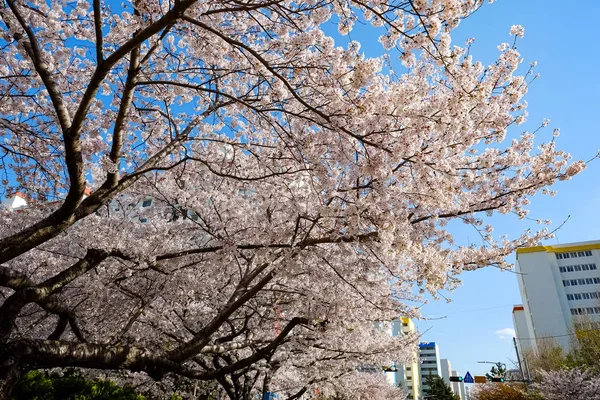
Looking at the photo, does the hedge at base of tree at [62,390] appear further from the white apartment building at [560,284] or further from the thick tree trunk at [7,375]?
the white apartment building at [560,284]

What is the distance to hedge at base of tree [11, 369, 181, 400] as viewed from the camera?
17.3 feet

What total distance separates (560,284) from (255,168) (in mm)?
55619

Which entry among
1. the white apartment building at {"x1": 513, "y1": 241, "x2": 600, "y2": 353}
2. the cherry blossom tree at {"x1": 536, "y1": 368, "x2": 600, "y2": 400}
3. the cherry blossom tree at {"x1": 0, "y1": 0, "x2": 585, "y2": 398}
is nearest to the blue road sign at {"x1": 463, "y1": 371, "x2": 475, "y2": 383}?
the cherry blossom tree at {"x1": 536, "y1": 368, "x2": 600, "y2": 400}

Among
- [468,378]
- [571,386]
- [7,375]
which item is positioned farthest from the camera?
[468,378]

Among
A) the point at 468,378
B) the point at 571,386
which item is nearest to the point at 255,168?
the point at 571,386

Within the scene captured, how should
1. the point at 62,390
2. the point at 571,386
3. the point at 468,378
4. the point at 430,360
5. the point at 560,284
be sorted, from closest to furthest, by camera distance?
the point at 62,390 < the point at 571,386 < the point at 468,378 < the point at 560,284 < the point at 430,360

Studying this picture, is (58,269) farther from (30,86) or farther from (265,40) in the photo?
(265,40)

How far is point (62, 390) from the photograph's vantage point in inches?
233

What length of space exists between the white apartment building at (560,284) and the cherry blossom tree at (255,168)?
49839 millimetres

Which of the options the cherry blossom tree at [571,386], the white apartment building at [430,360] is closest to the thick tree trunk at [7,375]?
the cherry blossom tree at [571,386]

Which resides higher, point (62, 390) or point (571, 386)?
point (571, 386)

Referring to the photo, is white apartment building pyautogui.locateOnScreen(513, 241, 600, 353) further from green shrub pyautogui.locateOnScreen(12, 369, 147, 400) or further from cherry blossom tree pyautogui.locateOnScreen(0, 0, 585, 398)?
green shrub pyautogui.locateOnScreen(12, 369, 147, 400)

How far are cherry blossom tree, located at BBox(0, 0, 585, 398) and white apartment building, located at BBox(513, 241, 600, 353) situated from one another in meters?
49.8

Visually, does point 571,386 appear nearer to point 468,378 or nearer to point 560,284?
point 468,378
